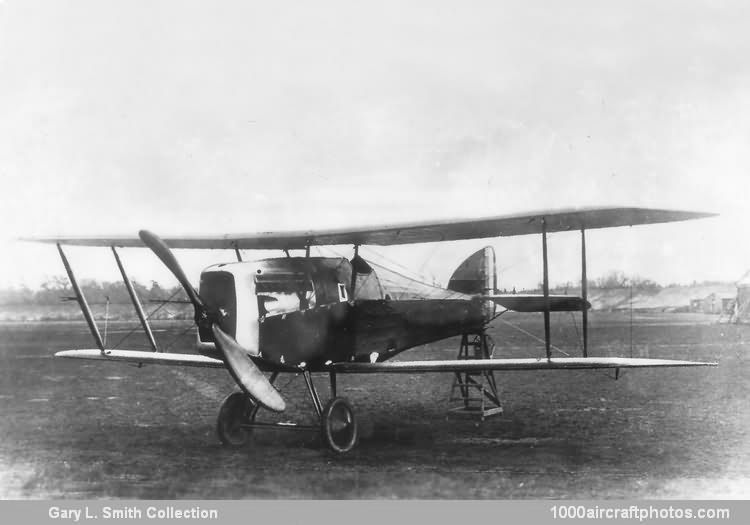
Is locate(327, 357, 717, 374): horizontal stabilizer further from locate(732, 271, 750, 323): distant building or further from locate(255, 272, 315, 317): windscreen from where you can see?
locate(732, 271, 750, 323): distant building

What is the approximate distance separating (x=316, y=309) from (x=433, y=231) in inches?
74.3

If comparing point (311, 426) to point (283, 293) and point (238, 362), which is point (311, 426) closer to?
point (238, 362)

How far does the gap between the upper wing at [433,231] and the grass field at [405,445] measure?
2575mm

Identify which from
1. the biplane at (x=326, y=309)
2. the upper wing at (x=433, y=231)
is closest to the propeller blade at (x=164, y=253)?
the biplane at (x=326, y=309)

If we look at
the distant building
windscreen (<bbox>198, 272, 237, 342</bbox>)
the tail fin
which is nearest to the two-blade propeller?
windscreen (<bbox>198, 272, 237, 342</bbox>)

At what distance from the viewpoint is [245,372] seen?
6875 millimetres

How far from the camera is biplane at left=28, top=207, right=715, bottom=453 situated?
7039mm

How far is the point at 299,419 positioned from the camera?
1024 cm

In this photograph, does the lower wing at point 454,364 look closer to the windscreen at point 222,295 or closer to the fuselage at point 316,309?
the fuselage at point 316,309

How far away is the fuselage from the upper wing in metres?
0.42

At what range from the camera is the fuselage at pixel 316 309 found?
7.15 m

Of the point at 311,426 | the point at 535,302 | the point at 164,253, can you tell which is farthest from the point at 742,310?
the point at 164,253
